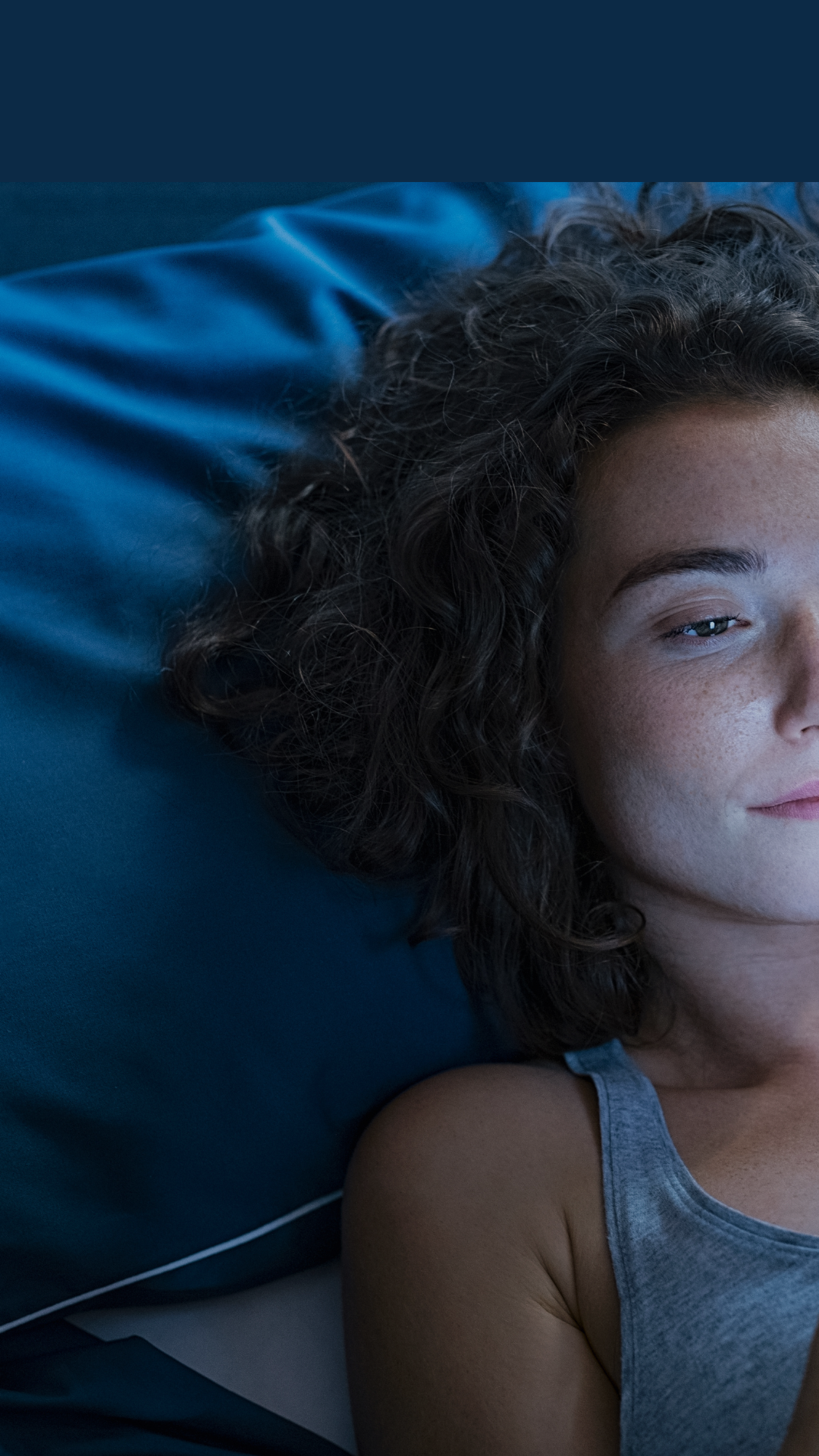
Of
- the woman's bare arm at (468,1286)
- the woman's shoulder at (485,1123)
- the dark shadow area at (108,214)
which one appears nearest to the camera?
the woman's bare arm at (468,1286)

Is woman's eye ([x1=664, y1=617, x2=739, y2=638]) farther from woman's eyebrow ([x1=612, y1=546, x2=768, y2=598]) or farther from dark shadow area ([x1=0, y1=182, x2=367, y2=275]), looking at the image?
dark shadow area ([x1=0, y1=182, x2=367, y2=275])

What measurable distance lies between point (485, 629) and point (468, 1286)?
1.71 ft

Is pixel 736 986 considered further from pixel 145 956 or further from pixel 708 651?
pixel 145 956

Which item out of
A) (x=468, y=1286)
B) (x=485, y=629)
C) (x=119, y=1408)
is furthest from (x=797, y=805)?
(x=119, y=1408)

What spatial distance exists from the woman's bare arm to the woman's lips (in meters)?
0.33

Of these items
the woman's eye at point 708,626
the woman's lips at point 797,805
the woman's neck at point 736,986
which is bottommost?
the woman's neck at point 736,986

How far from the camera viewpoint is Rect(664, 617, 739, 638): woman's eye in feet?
3.24

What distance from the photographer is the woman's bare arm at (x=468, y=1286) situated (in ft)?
3.07

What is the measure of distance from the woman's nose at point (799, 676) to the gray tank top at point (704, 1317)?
379 millimetres

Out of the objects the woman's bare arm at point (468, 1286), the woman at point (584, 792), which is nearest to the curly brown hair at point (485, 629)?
the woman at point (584, 792)

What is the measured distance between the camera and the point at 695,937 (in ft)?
3.70

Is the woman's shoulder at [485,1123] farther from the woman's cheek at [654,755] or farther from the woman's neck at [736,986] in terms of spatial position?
the woman's cheek at [654,755]

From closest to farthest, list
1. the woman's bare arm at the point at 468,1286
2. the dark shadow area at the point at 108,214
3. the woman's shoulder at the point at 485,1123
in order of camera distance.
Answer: the woman's bare arm at the point at 468,1286 → the woman's shoulder at the point at 485,1123 → the dark shadow area at the point at 108,214

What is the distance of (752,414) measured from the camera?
104 cm
